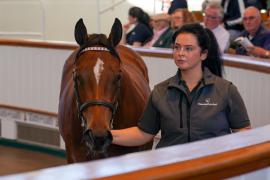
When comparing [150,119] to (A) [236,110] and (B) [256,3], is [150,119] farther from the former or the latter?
(B) [256,3]

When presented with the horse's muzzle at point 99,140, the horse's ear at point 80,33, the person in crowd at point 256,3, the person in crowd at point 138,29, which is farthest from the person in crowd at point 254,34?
the horse's muzzle at point 99,140

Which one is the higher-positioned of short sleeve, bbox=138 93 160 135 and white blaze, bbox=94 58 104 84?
white blaze, bbox=94 58 104 84

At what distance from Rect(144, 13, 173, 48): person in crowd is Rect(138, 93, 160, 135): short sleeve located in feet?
12.7

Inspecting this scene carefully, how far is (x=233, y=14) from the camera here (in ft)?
23.4

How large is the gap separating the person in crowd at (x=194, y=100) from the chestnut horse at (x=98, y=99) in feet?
0.87

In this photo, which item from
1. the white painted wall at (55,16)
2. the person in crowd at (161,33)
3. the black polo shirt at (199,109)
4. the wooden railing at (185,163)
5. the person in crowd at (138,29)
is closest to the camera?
the wooden railing at (185,163)

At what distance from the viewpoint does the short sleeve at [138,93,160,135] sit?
2.82 meters

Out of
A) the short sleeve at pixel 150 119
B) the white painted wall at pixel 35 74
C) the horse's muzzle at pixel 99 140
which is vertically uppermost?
the short sleeve at pixel 150 119

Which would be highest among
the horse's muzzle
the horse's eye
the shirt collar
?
the shirt collar

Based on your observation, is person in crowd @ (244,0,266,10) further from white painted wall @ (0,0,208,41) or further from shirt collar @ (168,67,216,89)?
shirt collar @ (168,67,216,89)

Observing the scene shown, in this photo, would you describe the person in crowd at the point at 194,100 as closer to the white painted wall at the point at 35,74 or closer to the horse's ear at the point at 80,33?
the horse's ear at the point at 80,33

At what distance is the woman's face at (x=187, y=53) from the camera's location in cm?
272

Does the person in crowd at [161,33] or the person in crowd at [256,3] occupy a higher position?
the person in crowd at [256,3]

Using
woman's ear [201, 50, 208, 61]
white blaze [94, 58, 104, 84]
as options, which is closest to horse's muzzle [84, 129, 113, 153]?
white blaze [94, 58, 104, 84]
